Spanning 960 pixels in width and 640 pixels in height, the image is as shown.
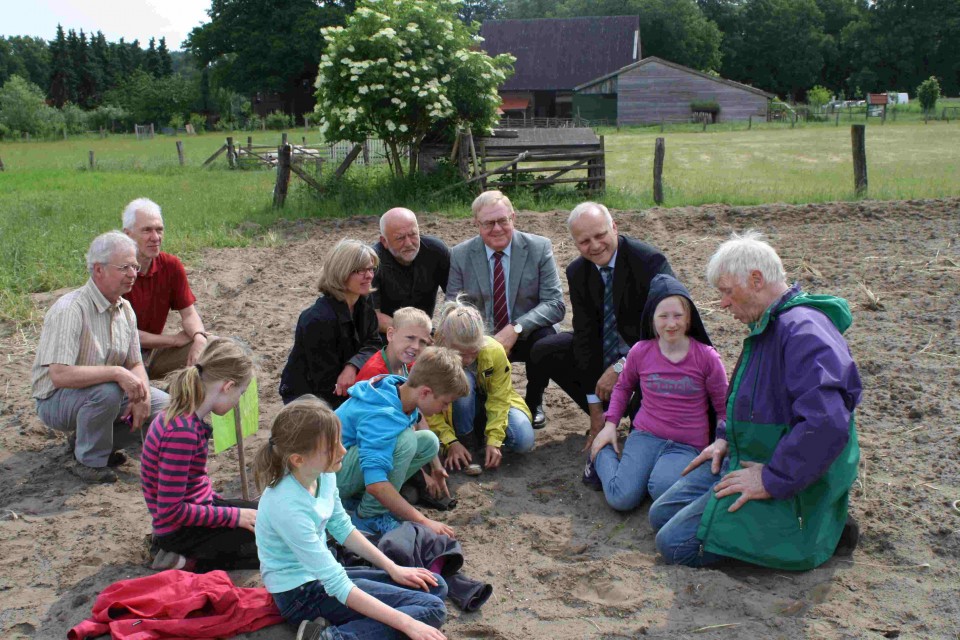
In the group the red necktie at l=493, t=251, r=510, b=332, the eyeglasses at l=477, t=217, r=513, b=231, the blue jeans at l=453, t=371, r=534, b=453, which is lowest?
the blue jeans at l=453, t=371, r=534, b=453

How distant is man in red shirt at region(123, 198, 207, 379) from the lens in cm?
569

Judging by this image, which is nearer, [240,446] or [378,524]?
[378,524]

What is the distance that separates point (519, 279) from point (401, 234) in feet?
2.90

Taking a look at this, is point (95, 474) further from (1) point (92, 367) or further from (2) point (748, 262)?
(2) point (748, 262)

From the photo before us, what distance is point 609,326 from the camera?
5.43m

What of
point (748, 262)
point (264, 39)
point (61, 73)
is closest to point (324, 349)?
point (748, 262)

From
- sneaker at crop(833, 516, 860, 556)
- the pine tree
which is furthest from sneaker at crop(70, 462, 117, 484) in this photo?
the pine tree

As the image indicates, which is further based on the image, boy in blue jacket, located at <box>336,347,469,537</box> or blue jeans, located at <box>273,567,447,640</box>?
boy in blue jacket, located at <box>336,347,469,537</box>

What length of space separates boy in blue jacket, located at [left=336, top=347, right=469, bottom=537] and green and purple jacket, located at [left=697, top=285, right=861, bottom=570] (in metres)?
1.32

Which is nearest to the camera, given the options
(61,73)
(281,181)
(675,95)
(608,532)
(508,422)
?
(608,532)

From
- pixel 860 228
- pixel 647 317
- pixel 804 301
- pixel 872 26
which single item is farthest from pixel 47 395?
pixel 872 26

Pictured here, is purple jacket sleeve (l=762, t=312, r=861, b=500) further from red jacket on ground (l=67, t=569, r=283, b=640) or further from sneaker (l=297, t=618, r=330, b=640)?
red jacket on ground (l=67, t=569, r=283, b=640)

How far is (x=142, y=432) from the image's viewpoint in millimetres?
5156

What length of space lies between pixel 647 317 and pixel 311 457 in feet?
7.50
